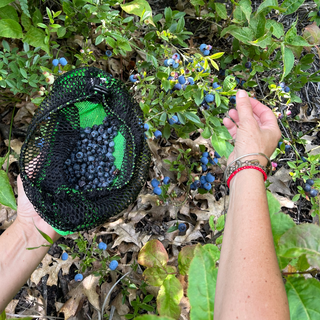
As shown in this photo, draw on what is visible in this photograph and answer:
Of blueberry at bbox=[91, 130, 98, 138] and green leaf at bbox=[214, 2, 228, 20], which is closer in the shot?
blueberry at bbox=[91, 130, 98, 138]

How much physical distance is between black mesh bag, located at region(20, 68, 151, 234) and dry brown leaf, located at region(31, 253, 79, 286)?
1.99 ft

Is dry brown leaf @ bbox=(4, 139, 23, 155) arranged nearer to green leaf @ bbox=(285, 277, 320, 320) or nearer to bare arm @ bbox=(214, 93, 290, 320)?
bare arm @ bbox=(214, 93, 290, 320)

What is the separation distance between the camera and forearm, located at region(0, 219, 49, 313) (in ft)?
5.07

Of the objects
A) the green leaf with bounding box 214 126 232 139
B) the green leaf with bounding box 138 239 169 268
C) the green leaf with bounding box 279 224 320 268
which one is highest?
the green leaf with bounding box 279 224 320 268

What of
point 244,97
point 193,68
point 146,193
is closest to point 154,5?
point 193,68

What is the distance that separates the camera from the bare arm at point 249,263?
828 mm

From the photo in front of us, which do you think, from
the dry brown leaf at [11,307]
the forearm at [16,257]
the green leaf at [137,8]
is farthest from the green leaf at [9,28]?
the dry brown leaf at [11,307]

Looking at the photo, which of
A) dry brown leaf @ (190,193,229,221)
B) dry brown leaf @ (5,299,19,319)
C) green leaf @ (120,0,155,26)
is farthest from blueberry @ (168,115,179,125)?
dry brown leaf @ (5,299,19,319)

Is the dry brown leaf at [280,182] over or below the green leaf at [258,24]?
below

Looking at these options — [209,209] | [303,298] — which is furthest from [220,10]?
[303,298]

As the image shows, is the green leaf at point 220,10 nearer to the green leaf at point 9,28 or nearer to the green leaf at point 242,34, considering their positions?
the green leaf at point 242,34

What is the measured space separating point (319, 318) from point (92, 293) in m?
1.58

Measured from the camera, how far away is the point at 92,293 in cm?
193

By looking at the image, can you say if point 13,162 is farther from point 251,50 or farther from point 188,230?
point 251,50
